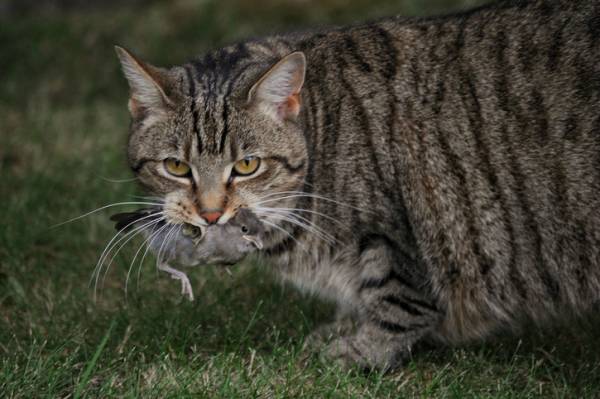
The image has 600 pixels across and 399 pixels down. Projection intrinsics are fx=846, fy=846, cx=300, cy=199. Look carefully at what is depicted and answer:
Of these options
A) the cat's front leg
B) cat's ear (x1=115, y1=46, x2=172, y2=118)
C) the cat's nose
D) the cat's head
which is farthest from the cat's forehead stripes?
the cat's front leg

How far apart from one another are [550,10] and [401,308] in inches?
50.7

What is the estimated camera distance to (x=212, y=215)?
299 cm

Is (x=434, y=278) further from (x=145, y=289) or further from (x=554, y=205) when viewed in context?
(x=145, y=289)

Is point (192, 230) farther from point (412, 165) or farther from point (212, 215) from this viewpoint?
point (412, 165)

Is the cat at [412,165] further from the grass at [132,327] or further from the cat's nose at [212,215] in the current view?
the grass at [132,327]

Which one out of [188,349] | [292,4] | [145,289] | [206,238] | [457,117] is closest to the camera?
[206,238]

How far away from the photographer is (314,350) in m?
3.36

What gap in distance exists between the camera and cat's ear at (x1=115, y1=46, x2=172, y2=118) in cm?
303

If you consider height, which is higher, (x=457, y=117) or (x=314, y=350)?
(x=457, y=117)

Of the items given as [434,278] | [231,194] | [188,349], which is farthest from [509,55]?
[188,349]

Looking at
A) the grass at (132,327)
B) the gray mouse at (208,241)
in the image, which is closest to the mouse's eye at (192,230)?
the gray mouse at (208,241)

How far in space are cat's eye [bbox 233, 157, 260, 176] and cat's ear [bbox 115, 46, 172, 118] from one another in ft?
1.11

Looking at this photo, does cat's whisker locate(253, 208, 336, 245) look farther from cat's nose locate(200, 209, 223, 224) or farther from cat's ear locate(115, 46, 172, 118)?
cat's ear locate(115, 46, 172, 118)

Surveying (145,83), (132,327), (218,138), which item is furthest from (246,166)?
(132,327)
